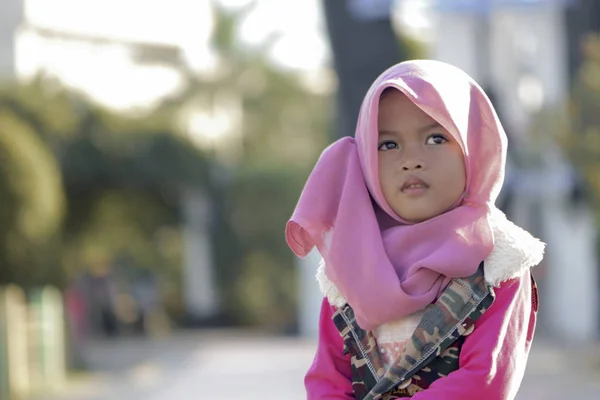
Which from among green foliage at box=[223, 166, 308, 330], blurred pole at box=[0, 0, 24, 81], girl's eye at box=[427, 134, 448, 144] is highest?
blurred pole at box=[0, 0, 24, 81]

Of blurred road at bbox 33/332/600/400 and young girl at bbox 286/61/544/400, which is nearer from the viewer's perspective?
young girl at bbox 286/61/544/400

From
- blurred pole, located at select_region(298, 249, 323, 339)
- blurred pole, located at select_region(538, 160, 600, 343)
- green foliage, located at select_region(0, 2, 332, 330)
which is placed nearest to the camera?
green foliage, located at select_region(0, 2, 332, 330)

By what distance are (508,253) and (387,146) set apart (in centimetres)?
33

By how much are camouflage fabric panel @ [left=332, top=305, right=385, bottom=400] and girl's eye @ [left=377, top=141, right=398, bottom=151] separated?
13.1 inches

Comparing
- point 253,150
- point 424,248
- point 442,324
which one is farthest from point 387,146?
point 253,150

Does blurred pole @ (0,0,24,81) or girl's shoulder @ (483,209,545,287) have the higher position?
blurred pole @ (0,0,24,81)

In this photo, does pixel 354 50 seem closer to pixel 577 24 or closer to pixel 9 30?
pixel 577 24

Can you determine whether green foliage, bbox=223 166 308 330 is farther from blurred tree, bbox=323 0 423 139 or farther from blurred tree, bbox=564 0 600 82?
blurred tree, bbox=323 0 423 139

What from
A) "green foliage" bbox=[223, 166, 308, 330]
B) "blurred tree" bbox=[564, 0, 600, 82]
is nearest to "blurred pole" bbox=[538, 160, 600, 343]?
"blurred tree" bbox=[564, 0, 600, 82]

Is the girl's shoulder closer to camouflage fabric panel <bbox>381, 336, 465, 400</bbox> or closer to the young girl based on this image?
the young girl

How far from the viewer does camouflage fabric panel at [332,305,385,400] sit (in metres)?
2.67

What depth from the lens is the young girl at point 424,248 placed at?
8.41 feet

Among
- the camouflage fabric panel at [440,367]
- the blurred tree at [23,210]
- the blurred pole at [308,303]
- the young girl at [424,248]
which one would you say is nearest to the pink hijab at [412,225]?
the young girl at [424,248]

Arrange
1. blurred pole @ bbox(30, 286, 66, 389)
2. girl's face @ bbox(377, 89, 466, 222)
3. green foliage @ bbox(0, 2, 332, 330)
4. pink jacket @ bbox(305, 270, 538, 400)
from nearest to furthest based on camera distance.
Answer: pink jacket @ bbox(305, 270, 538, 400), girl's face @ bbox(377, 89, 466, 222), green foliage @ bbox(0, 2, 332, 330), blurred pole @ bbox(30, 286, 66, 389)
